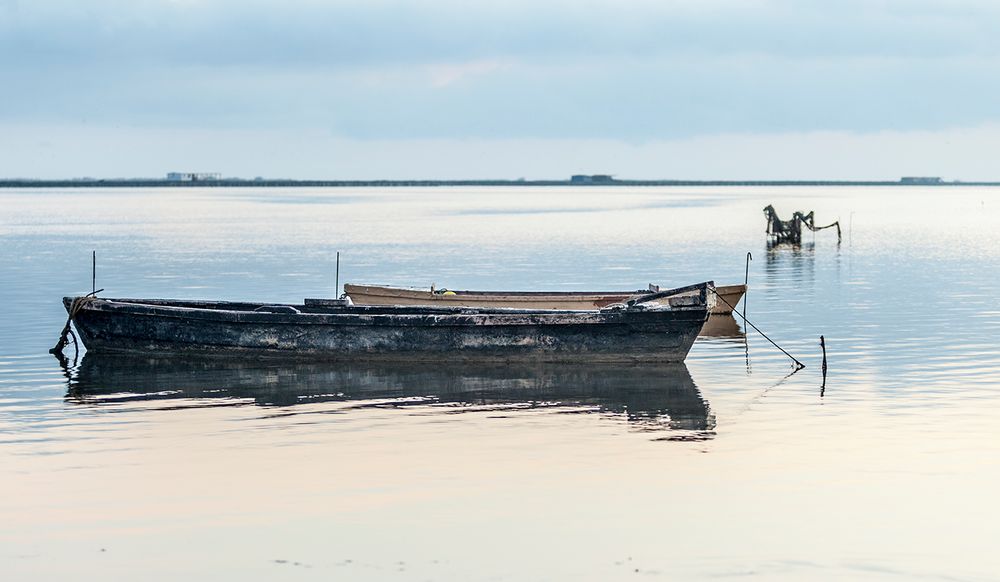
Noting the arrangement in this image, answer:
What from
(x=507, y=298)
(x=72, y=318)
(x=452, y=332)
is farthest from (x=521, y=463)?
(x=507, y=298)

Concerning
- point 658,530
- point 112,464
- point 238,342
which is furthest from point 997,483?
point 238,342

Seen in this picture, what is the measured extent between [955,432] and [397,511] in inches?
347

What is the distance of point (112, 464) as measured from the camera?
54.1 ft

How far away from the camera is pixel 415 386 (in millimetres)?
23344

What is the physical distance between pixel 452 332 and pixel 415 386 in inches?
94.0

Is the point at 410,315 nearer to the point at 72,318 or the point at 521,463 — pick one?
the point at 72,318

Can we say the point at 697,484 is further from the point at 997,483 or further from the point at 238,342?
the point at 238,342

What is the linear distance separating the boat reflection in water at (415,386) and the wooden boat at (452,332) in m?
0.26

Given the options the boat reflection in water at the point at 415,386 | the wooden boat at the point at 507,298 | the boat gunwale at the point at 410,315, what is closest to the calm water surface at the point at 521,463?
the boat reflection in water at the point at 415,386

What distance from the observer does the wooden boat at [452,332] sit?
25234 millimetres

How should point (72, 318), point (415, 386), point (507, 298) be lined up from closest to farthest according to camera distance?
point (415, 386), point (72, 318), point (507, 298)

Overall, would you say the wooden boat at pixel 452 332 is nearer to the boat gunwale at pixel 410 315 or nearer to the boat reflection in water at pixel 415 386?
the boat gunwale at pixel 410 315

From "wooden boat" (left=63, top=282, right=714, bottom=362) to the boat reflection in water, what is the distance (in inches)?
10.2

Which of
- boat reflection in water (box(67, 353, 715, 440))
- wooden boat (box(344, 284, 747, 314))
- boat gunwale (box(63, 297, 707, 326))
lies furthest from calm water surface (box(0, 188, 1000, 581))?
wooden boat (box(344, 284, 747, 314))
